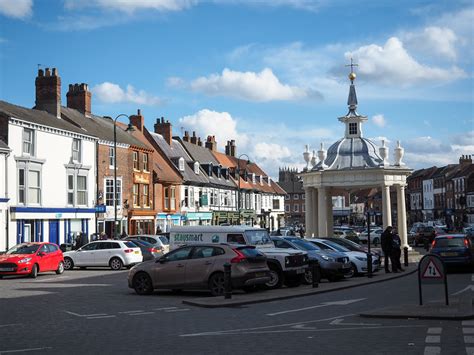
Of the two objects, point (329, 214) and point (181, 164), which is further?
point (181, 164)

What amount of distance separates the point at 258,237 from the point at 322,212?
1748 centimetres

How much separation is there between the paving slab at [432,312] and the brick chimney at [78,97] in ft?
142

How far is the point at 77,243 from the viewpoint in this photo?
1641 inches

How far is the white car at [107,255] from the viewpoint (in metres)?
31.6

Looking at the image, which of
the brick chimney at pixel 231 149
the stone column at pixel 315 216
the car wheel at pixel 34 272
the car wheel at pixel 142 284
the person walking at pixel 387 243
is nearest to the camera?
the car wheel at pixel 142 284

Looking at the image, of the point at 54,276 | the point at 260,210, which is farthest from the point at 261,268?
the point at 260,210

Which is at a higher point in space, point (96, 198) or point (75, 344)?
point (96, 198)

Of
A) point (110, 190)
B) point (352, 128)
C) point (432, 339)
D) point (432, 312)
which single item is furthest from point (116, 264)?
point (432, 339)

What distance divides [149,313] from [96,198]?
109 ft

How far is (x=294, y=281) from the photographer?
21.5 meters

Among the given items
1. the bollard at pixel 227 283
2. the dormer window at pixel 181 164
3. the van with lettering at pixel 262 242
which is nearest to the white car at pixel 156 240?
the van with lettering at pixel 262 242

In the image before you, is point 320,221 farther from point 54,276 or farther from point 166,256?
point 166,256

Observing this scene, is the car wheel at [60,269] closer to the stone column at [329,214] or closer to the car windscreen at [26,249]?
the car windscreen at [26,249]

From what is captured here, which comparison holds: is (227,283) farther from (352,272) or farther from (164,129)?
(164,129)
